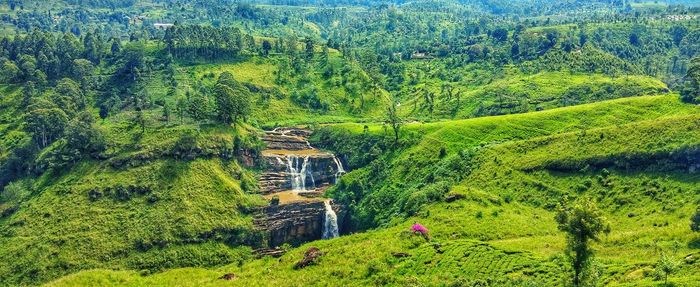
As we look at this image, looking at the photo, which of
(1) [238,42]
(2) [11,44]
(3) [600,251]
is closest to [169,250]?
(3) [600,251]

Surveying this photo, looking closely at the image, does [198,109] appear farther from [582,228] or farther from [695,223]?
[695,223]

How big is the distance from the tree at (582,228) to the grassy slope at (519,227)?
5.91 m

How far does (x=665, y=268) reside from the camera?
47125mm

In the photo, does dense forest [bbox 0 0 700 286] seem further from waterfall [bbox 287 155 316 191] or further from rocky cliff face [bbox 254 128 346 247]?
rocky cliff face [bbox 254 128 346 247]

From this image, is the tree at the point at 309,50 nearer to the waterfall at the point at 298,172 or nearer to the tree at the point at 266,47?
the tree at the point at 266,47

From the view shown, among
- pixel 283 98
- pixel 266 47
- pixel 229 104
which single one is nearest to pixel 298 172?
pixel 229 104

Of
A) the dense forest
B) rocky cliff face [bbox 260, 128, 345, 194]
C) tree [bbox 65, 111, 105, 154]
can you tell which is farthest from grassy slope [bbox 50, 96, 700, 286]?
tree [bbox 65, 111, 105, 154]

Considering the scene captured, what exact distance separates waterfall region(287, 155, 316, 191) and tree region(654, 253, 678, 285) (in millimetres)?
75241

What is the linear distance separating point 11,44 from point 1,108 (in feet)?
139

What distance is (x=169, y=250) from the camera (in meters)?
88.9

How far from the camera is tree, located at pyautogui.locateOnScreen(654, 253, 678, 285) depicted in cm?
4691

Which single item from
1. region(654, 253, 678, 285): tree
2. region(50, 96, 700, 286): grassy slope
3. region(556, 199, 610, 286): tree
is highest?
region(556, 199, 610, 286): tree

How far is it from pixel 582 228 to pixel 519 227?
32852mm

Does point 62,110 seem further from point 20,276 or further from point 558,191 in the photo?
point 558,191
